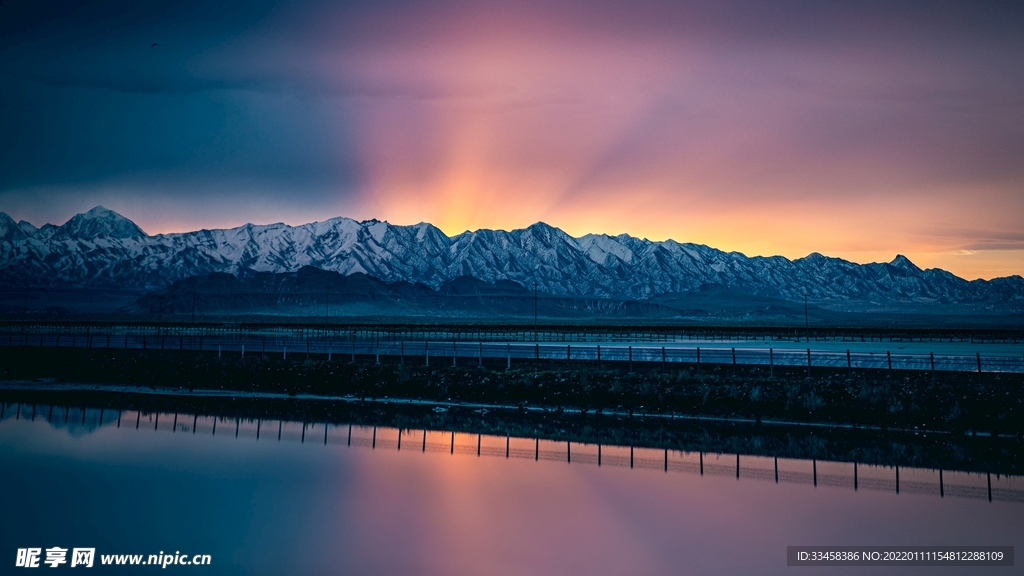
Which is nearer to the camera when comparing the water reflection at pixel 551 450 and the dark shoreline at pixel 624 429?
the water reflection at pixel 551 450

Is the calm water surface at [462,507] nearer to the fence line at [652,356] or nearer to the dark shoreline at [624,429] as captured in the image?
the dark shoreline at [624,429]

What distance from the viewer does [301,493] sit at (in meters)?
22.0

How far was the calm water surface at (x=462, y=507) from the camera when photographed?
656 inches

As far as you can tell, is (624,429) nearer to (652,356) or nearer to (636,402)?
(636,402)

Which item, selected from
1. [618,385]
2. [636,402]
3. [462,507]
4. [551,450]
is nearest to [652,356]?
[618,385]

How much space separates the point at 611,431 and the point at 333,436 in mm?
10684

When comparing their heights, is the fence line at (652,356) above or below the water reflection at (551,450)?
above

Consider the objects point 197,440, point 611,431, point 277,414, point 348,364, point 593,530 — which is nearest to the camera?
point 593,530

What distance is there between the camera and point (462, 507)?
67.8ft

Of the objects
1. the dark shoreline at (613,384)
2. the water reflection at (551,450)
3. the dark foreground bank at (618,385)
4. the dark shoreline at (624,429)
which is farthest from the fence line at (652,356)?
the water reflection at (551,450)

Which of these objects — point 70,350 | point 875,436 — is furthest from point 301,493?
point 70,350

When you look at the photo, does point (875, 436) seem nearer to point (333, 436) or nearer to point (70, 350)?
point (333, 436)

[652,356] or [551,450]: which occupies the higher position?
[652,356]

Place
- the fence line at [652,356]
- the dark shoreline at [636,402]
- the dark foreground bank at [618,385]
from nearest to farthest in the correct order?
the dark shoreline at [636,402]
the dark foreground bank at [618,385]
the fence line at [652,356]
